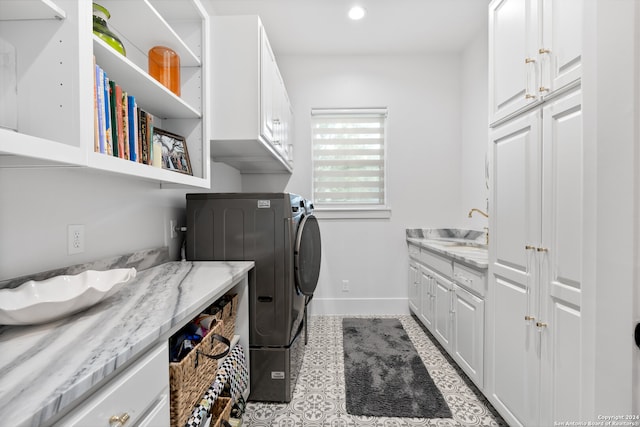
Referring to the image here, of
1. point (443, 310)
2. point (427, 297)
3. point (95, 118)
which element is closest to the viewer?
point (95, 118)

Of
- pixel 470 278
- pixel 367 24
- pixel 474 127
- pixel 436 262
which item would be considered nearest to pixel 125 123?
pixel 470 278

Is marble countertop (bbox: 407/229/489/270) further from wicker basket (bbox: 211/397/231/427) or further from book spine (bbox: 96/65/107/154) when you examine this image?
book spine (bbox: 96/65/107/154)

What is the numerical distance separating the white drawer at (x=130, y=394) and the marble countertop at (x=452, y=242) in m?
1.68

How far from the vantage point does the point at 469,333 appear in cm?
178

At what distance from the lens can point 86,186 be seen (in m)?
1.17

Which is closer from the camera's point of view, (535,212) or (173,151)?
(535,212)

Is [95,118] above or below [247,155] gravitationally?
below

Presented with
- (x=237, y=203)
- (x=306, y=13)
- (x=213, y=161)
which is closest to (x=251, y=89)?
(x=237, y=203)

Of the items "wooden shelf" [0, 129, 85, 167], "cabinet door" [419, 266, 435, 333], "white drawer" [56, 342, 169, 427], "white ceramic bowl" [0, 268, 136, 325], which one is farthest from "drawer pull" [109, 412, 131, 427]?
"cabinet door" [419, 266, 435, 333]

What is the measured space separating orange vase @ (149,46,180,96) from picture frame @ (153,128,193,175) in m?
0.25

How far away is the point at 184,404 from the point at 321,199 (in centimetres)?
243

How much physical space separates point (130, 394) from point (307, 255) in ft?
4.52

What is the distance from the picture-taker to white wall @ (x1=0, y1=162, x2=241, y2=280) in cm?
91

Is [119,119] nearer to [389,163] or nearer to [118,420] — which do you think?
[118,420]
